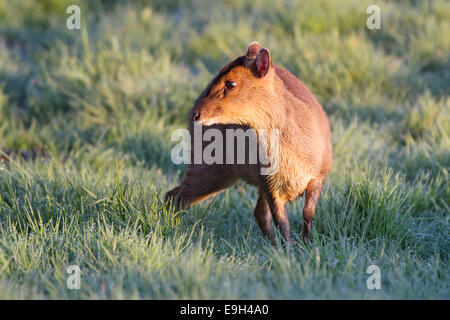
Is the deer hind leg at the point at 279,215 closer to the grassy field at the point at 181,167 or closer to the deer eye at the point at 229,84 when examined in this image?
the grassy field at the point at 181,167

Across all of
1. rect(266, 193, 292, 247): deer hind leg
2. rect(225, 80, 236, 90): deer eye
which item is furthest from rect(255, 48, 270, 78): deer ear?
rect(266, 193, 292, 247): deer hind leg

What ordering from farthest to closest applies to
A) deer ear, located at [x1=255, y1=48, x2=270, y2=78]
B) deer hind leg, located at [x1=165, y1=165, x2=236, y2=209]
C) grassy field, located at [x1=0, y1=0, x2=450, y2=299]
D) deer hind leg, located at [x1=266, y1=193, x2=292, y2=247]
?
deer hind leg, located at [x1=165, y1=165, x2=236, y2=209] → deer hind leg, located at [x1=266, y1=193, x2=292, y2=247] → deer ear, located at [x1=255, y1=48, x2=270, y2=78] → grassy field, located at [x1=0, y1=0, x2=450, y2=299]

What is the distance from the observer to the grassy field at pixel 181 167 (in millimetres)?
3168

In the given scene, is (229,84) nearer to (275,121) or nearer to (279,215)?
(275,121)

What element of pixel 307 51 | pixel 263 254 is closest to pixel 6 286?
pixel 263 254

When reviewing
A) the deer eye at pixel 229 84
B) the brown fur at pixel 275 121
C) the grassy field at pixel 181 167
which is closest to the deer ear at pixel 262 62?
the brown fur at pixel 275 121

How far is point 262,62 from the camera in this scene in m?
3.43

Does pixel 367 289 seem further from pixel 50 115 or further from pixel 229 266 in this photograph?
pixel 50 115

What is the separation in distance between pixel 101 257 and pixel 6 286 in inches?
20.6

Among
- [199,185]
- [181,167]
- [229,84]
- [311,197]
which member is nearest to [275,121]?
[229,84]

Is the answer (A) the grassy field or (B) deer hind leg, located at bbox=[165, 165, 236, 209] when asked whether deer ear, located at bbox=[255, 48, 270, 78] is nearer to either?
(B) deer hind leg, located at bbox=[165, 165, 236, 209]

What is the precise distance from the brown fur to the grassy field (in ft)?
0.95

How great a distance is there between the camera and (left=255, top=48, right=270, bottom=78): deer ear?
11.2 ft

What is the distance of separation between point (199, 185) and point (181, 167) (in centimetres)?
123
